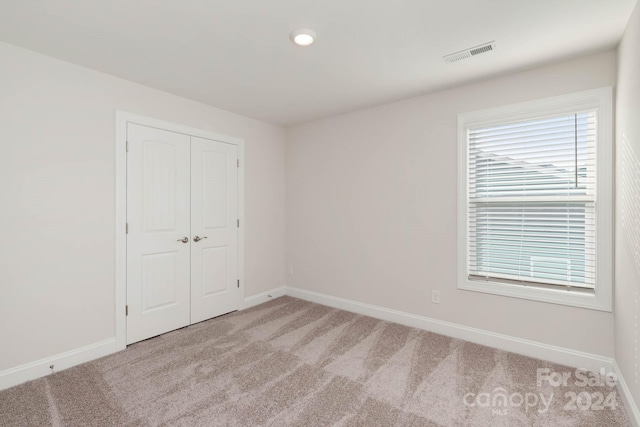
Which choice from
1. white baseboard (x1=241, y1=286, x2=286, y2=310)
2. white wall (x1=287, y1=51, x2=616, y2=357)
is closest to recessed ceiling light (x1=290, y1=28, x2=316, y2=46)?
white wall (x1=287, y1=51, x2=616, y2=357)

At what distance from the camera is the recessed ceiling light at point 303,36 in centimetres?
214

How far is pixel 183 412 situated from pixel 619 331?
312cm

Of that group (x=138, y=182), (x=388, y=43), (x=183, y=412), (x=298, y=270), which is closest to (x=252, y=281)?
(x=298, y=270)

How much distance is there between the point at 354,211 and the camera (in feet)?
13.0

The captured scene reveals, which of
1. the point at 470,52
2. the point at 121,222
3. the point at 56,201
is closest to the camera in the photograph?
the point at 470,52

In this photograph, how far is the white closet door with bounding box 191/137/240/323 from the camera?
11.8 ft

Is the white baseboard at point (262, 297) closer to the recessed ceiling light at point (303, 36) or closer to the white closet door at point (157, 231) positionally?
the white closet door at point (157, 231)

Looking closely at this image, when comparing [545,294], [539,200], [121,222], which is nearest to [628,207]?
[539,200]

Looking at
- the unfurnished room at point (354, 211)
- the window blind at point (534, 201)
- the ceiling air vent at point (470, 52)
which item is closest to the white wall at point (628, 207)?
the unfurnished room at point (354, 211)

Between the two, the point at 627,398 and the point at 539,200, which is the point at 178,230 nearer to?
the point at 539,200

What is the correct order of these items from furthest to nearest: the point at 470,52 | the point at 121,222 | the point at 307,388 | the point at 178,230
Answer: the point at 178,230, the point at 121,222, the point at 470,52, the point at 307,388

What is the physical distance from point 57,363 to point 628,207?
175 inches

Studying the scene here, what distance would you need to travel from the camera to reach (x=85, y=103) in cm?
272

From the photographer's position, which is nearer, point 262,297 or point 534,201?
point 534,201
